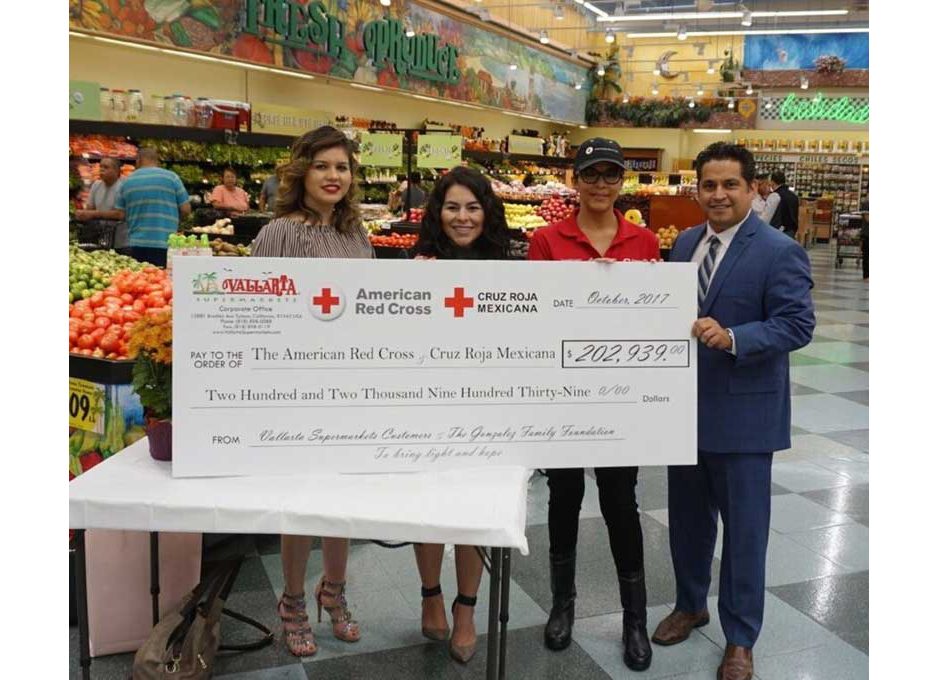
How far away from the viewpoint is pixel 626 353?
2.38m

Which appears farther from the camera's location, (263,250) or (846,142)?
(846,142)

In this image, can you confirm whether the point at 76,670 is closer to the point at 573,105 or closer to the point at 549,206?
the point at 549,206

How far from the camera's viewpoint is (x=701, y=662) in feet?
10.0

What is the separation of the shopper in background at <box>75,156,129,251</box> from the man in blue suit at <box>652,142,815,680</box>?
6.80 metres

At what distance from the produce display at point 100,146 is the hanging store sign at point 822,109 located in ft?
68.5

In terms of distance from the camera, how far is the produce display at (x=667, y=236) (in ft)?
31.6

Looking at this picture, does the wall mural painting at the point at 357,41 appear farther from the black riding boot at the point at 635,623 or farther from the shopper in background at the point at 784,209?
the black riding boot at the point at 635,623

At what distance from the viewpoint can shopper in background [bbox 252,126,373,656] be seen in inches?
121

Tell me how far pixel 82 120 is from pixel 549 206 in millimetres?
A: 5533

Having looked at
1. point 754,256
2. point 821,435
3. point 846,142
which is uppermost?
point 846,142

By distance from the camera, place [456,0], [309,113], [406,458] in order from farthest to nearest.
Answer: [456,0] < [309,113] < [406,458]

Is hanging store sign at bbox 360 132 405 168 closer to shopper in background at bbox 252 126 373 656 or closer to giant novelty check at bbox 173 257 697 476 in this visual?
shopper in background at bbox 252 126 373 656

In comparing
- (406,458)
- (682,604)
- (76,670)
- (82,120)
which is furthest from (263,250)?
(82,120)

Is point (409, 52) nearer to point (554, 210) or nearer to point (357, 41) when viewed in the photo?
point (357, 41)
